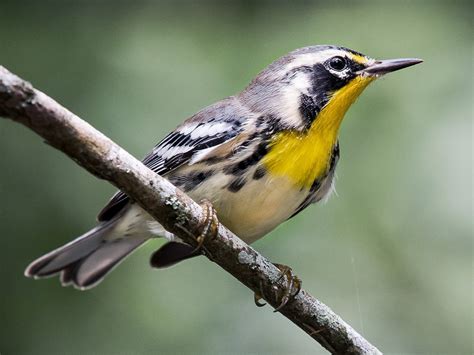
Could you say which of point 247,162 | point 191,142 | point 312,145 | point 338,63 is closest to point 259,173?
point 247,162

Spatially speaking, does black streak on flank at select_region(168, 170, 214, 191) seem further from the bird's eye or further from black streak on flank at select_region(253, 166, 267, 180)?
the bird's eye

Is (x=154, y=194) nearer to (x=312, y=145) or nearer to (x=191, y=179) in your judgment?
(x=191, y=179)

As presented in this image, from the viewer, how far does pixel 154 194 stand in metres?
2.89

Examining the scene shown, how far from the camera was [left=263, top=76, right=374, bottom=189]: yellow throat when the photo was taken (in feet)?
12.0

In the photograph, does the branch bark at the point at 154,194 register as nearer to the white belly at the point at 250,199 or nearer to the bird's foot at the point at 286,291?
the bird's foot at the point at 286,291

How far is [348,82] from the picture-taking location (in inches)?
156

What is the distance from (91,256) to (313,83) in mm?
1506

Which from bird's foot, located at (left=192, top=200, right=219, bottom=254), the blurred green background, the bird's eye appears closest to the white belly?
bird's foot, located at (left=192, top=200, right=219, bottom=254)

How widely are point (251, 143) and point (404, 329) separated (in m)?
1.56

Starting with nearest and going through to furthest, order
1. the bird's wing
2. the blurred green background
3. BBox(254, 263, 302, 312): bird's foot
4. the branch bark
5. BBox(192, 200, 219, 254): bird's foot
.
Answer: the branch bark
BBox(192, 200, 219, 254): bird's foot
BBox(254, 263, 302, 312): bird's foot
the bird's wing
the blurred green background

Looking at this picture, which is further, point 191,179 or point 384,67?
point 384,67

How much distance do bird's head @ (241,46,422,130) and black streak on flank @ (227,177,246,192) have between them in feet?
1.15

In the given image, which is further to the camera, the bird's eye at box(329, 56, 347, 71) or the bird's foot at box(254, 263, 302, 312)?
the bird's eye at box(329, 56, 347, 71)

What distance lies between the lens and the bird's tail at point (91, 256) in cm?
428
